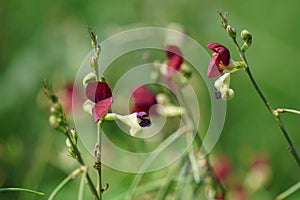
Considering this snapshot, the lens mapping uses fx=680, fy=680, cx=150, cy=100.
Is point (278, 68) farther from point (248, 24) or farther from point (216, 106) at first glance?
point (216, 106)

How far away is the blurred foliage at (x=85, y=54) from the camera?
1979mm

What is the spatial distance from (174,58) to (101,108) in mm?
288

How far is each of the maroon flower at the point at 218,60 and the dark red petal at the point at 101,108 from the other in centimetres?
17

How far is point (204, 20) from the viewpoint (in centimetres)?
290

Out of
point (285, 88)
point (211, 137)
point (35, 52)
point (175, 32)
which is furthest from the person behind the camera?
point (285, 88)

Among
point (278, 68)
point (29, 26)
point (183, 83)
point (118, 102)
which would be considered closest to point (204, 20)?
point (278, 68)

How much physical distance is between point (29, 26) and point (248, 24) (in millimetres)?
918

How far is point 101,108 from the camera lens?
101 centimetres

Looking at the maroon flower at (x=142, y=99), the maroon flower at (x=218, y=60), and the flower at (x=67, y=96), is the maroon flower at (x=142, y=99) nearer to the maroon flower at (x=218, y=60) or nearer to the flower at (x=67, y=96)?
the maroon flower at (x=218, y=60)

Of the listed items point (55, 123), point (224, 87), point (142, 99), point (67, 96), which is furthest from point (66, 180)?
point (67, 96)

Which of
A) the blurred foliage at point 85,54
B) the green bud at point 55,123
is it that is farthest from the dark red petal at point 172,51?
the blurred foliage at point 85,54

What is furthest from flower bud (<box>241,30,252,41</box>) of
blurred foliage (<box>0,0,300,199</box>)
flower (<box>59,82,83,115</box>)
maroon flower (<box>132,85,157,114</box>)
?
flower (<box>59,82,83,115</box>)

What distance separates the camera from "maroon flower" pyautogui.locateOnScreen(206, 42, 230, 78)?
1.05 meters

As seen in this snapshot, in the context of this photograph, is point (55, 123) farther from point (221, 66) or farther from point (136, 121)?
point (221, 66)
